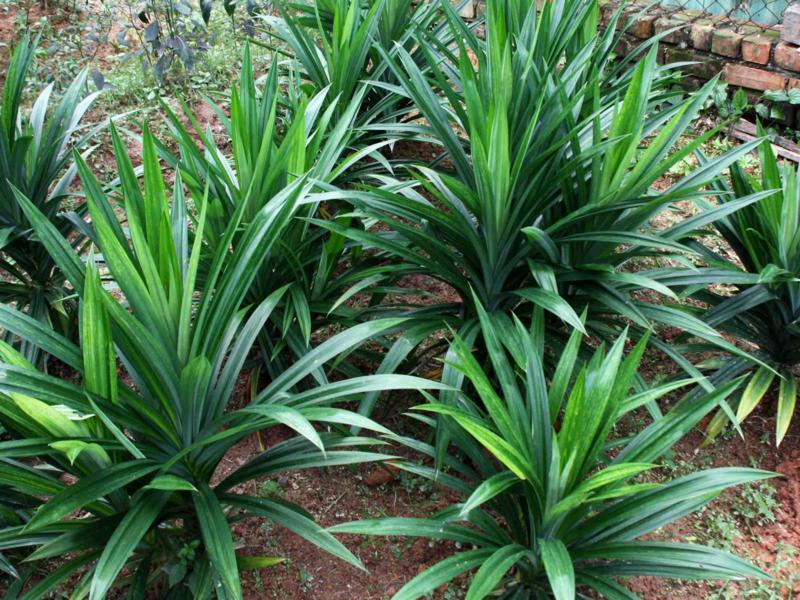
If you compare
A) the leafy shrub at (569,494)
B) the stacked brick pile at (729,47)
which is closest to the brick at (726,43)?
the stacked brick pile at (729,47)

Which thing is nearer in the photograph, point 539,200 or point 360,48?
point 539,200

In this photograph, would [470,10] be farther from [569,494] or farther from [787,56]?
[569,494]

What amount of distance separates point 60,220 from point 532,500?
185 cm

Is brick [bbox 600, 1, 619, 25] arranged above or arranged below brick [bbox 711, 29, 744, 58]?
above

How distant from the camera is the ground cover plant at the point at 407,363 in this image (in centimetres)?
160

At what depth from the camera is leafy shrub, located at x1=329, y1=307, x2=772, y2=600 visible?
5.13ft

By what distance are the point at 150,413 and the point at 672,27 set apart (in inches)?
148

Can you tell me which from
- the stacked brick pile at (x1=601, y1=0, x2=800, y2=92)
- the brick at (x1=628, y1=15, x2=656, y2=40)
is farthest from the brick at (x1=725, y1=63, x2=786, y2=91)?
the brick at (x1=628, y1=15, x2=656, y2=40)

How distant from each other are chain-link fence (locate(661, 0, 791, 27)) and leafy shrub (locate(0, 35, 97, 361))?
11.0 ft

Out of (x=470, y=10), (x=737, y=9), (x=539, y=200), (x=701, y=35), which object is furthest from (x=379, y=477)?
(x=470, y=10)

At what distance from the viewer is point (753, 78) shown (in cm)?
400

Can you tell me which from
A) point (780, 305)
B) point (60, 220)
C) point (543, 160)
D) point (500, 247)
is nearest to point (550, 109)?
point (543, 160)

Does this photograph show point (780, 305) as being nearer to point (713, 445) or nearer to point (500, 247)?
point (713, 445)

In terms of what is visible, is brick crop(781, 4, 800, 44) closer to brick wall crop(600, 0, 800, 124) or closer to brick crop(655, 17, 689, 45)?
brick wall crop(600, 0, 800, 124)
